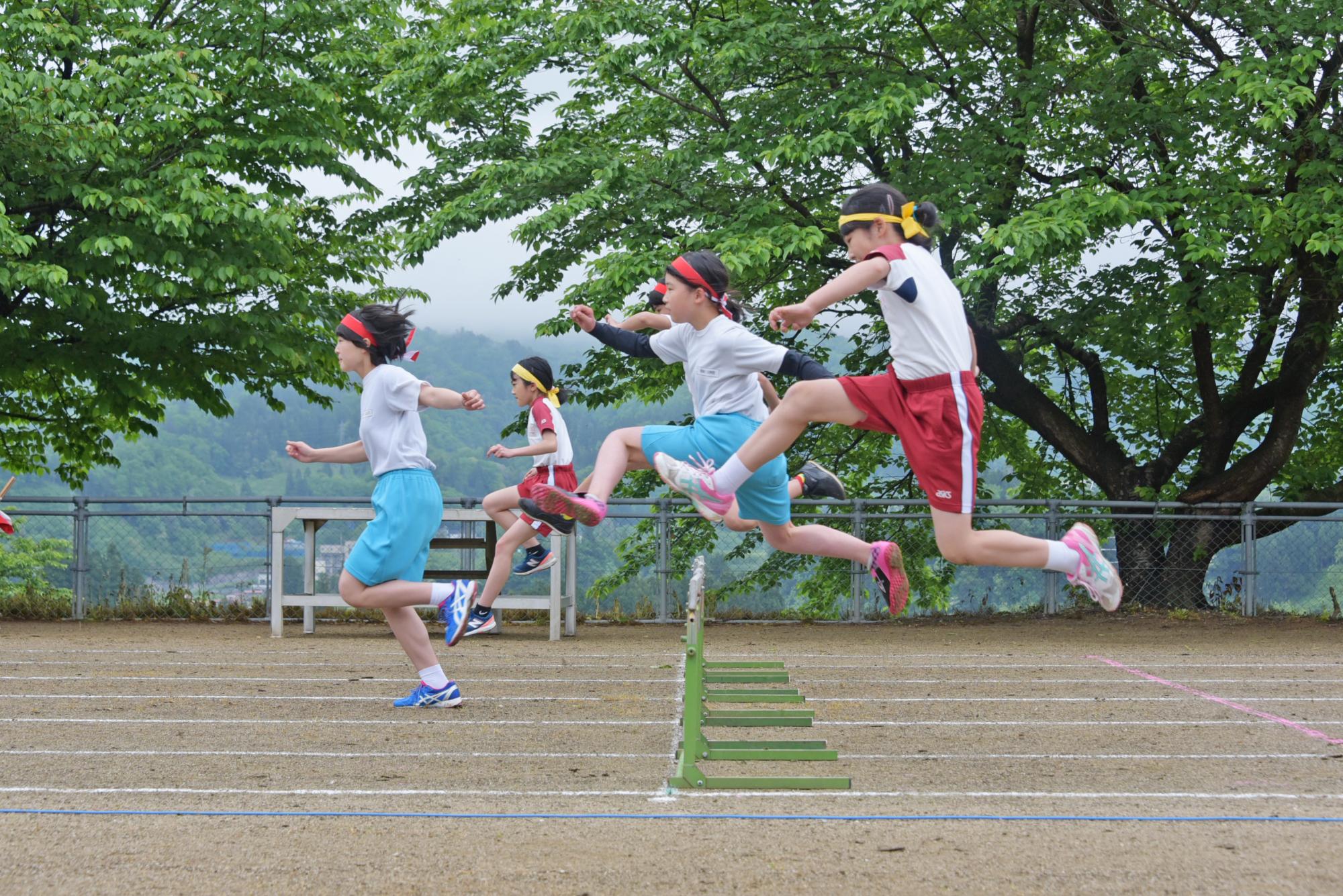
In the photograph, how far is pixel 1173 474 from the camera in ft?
62.2

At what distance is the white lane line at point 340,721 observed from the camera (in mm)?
8062

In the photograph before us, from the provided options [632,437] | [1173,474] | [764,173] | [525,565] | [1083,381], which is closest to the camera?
[632,437]

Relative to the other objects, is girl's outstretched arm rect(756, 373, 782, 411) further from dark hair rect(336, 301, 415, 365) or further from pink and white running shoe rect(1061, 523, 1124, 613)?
dark hair rect(336, 301, 415, 365)

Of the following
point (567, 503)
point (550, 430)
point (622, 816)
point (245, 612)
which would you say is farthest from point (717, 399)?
point (245, 612)

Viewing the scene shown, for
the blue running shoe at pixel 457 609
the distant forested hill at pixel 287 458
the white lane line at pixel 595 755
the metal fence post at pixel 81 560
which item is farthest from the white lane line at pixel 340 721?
the distant forested hill at pixel 287 458

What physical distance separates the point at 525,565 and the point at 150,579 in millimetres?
7860

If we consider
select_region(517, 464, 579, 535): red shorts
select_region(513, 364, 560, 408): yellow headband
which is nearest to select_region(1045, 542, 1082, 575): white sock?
select_region(513, 364, 560, 408): yellow headband

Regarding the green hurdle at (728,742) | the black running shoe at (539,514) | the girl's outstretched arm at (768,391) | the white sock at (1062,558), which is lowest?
the green hurdle at (728,742)

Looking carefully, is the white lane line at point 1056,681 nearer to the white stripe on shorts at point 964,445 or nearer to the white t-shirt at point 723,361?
the white t-shirt at point 723,361

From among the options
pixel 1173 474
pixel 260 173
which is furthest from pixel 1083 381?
pixel 260 173

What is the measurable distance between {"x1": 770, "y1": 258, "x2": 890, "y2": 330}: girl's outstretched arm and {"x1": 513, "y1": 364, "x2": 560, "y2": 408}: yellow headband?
526 cm

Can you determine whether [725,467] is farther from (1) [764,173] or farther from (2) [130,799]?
(1) [764,173]

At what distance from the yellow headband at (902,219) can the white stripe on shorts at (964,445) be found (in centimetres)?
71

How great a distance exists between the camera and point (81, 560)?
16156 mm
